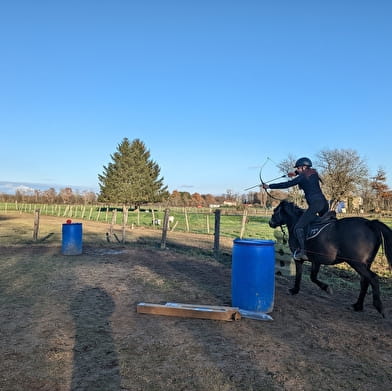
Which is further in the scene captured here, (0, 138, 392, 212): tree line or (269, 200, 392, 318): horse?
(0, 138, 392, 212): tree line

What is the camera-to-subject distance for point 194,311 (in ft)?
17.7

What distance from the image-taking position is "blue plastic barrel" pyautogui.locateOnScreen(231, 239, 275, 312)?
5.70 m

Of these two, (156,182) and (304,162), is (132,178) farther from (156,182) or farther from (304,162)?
(304,162)

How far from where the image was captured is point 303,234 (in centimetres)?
684

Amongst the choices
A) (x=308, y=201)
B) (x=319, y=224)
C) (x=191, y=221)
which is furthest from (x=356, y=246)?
(x=191, y=221)

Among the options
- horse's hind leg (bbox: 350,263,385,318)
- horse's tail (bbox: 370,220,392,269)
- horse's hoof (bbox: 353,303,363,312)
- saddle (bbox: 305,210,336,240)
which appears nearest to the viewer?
horse's hind leg (bbox: 350,263,385,318)

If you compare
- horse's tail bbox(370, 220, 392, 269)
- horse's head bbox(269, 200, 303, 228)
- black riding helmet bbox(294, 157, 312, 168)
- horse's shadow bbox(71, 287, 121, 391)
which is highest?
black riding helmet bbox(294, 157, 312, 168)

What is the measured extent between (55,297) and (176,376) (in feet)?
12.6

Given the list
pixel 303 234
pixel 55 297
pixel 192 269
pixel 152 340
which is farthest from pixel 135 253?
pixel 152 340

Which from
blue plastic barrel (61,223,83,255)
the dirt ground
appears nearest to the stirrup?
the dirt ground

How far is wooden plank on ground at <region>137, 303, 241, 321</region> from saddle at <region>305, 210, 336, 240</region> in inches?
86.6

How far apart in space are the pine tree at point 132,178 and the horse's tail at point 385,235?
48438 mm

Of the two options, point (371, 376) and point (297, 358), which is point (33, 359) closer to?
point (297, 358)

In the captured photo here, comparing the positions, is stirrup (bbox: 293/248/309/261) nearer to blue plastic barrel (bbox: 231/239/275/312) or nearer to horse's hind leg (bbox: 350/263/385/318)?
horse's hind leg (bbox: 350/263/385/318)
